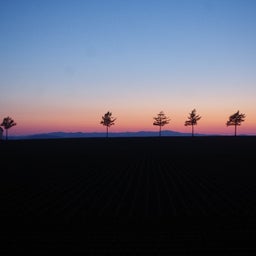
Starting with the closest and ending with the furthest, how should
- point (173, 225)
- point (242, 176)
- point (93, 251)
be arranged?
point (93, 251), point (173, 225), point (242, 176)

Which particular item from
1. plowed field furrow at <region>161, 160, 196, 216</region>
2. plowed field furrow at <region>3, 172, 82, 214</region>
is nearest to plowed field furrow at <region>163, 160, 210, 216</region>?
plowed field furrow at <region>161, 160, 196, 216</region>

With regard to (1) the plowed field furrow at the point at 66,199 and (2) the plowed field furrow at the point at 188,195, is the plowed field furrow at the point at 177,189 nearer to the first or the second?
(2) the plowed field furrow at the point at 188,195

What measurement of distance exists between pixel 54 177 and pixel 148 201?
30.8 feet

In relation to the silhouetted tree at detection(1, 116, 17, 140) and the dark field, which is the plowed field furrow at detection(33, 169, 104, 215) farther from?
the silhouetted tree at detection(1, 116, 17, 140)

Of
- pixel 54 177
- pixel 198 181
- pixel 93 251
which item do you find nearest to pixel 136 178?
pixel 198 181

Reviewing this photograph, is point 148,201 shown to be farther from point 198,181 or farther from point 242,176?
point 242,176

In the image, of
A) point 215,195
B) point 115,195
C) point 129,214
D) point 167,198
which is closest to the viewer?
point 129,214

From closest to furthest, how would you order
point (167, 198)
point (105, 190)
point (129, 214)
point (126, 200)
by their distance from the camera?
point (129, 214) → point (126, 200) → point (167, 198) → point (105, 190)

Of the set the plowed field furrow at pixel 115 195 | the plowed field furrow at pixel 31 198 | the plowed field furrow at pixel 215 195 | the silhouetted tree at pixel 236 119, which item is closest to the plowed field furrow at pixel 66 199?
the plowed field furrow at pixel 31 198

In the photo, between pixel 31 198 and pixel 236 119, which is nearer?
pixel 31 198

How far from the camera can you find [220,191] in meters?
16.4

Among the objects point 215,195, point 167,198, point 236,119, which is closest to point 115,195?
point 167,198

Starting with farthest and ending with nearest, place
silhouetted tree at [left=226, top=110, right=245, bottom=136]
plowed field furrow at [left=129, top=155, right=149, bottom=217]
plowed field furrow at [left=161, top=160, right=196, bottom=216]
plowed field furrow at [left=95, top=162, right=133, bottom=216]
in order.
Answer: silhouetted tree at [left=226, top=110, right=245, bottom=136] < plowed field furrow at [left=161, top=160, right=196, bottom=216] < plowed field furrow at [left=95, top=162, right=133, bottom=216] < plowed field furrow at [left=129, top=155, right=149, bottom=217]

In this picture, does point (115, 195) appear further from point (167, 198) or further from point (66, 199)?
point (167, 198)
